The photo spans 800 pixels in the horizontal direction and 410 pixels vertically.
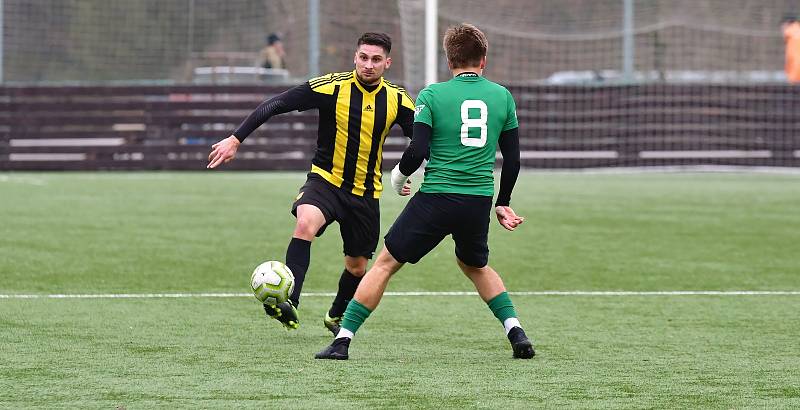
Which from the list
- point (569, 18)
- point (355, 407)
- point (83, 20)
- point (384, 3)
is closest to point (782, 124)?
point (569, 18)

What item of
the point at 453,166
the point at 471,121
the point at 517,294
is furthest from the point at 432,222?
the point at 517,294

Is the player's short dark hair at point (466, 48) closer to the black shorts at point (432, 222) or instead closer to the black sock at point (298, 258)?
the black shorts at point (432, 222)

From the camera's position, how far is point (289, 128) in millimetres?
24531

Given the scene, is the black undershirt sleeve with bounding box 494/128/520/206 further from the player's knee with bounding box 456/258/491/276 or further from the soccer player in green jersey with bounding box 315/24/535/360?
the player's knee with bounding box 456/258/491/276

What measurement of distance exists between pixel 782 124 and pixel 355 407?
66.5ft

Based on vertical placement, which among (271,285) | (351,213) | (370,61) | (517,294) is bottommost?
(517,294)

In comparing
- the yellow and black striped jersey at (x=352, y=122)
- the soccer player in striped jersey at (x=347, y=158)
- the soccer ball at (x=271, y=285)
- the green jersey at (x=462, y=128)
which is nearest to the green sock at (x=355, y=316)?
the soccer ball at (x=271, y=285)

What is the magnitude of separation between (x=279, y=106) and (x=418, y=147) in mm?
1170

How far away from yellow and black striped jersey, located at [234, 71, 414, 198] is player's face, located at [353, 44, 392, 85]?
0.15m

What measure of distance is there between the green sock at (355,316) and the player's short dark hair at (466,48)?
1.21 metres

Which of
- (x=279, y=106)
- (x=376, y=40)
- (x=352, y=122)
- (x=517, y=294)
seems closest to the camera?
(x=376, y=40)

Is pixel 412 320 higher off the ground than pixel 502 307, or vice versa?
pixel 502 307

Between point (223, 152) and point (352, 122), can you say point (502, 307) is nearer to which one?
point (352, 122)

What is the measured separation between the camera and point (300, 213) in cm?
752
